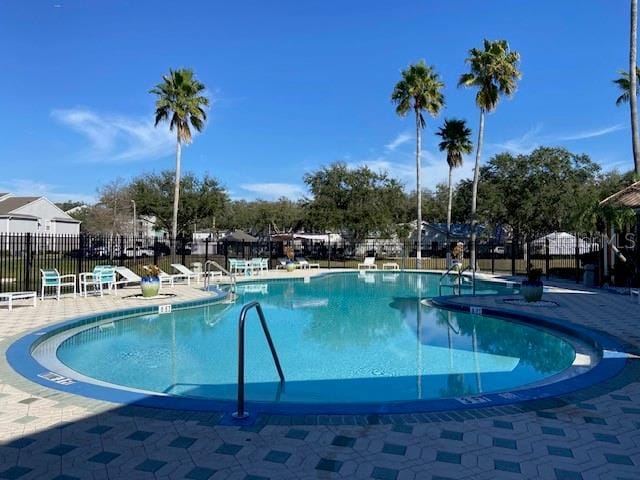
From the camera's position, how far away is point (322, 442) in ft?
11.9

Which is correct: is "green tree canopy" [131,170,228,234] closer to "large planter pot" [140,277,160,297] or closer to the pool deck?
"large planter pot" [140,277,160,297]

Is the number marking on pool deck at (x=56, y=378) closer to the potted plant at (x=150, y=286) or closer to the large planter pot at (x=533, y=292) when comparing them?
the potted plant at (x=150, y=286)

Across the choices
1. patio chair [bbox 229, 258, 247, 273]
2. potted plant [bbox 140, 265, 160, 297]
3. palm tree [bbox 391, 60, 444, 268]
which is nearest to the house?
patio chair [bbox 229, 258, 247, 273]

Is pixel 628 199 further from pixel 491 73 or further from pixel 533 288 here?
pixel 491 73

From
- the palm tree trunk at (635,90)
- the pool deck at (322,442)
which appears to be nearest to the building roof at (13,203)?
the pool deck at (322,442)

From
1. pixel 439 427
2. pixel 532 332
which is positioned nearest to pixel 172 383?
pixel 439 427

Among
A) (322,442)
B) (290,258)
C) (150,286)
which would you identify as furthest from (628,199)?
(290,258)

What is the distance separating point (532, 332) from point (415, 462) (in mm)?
7068

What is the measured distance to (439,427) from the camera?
3.95 metres

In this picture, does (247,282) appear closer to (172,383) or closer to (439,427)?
(172,383)

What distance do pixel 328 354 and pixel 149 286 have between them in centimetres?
657

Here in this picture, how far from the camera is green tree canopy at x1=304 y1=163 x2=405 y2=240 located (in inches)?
1214

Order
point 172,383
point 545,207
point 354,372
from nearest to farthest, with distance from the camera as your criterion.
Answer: point 172,383
point 354,372
point 545,207

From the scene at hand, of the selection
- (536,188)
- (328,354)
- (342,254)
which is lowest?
(328,354)
